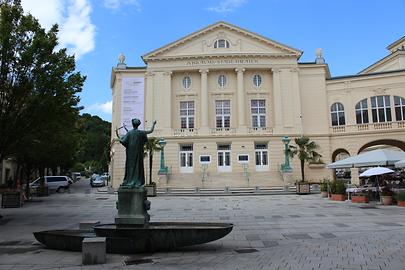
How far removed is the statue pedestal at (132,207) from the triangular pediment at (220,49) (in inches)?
1470

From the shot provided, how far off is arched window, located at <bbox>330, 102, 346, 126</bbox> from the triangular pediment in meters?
7.25

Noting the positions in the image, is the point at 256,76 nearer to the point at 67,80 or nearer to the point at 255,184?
the point at 255,184

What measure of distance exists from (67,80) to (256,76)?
110ft

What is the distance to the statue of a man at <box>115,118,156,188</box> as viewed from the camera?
10.5 meters

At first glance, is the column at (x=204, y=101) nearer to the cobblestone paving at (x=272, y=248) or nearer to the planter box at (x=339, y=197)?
the planter box at (x=339, y=197)

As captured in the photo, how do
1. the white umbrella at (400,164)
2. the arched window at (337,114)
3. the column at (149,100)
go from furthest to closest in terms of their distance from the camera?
1. the column at (149,100)
2. the arched window at (337,114)
3. the white umbrella at (400,164)

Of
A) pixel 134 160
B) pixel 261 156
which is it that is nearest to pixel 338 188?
pixel 134 160

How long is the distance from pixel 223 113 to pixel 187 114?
426cm

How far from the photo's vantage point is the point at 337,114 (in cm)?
4516

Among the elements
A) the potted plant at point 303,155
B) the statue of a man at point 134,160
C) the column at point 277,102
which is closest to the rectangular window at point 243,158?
the column at point 277,102

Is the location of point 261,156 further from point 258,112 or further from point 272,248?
point 272,248

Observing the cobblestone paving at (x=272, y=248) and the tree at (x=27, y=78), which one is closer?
the cobblestone paving at (x=272, y=248)

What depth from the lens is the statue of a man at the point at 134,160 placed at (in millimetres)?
10508

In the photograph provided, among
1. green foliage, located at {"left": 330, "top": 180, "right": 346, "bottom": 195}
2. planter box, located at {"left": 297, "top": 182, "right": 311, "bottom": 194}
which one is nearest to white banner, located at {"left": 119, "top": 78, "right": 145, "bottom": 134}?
planter box, located at {"left": 297, "top": 182, "right": 311, "bottom": 194}
